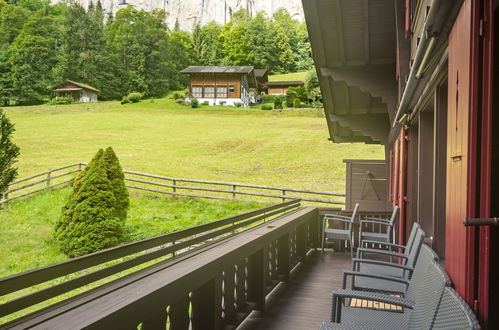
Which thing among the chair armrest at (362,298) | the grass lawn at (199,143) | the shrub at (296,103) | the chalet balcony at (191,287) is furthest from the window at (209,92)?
the chair armrest at (362,298)

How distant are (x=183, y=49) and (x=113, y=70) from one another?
13526mm

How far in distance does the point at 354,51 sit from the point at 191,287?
4032mm

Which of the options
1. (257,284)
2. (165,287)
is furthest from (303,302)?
(165,287)

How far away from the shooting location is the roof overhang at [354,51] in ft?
14.7

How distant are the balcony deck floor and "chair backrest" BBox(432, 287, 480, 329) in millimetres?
2446

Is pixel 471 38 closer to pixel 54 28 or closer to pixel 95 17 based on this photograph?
pixel 54 28

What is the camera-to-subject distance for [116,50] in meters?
63.8

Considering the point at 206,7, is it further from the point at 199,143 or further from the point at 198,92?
the point at 199,143

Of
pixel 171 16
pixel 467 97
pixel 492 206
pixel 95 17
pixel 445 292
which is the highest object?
pixel 171 16

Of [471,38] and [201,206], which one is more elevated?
[471,38]

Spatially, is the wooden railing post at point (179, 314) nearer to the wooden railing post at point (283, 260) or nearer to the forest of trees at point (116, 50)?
the wooden railing post at point (283, 260)

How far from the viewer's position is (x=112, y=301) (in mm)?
1820

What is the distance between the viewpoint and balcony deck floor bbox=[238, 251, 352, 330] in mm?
3945

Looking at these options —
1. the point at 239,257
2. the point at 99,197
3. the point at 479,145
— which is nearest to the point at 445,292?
the point at 479,145
